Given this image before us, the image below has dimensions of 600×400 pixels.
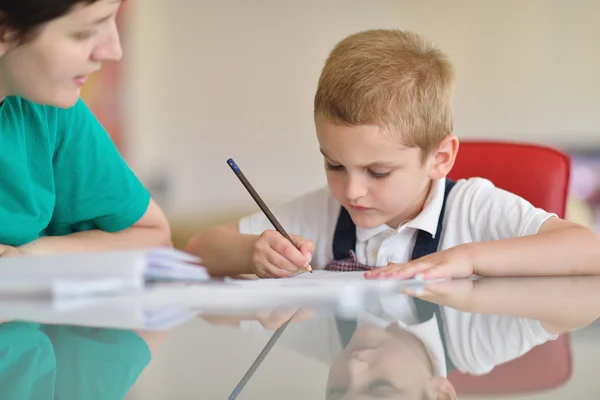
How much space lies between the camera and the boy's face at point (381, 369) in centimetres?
40

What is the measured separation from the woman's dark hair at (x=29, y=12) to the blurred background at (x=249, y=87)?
3.28m

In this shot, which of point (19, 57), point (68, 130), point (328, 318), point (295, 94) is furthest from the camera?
point (295, 94)

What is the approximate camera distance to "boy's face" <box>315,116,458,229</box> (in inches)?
45.1

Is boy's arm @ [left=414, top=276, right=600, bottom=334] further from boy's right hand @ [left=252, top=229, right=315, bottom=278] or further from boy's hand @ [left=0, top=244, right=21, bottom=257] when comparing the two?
boy's hand @ [left=0, top=244, right=21, bottom=257]

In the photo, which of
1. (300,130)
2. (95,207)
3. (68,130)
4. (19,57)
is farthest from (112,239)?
(300,130)

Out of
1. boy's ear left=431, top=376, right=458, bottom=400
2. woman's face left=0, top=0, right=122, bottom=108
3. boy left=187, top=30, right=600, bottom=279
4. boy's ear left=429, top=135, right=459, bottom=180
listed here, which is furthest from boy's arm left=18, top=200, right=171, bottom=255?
boy's ear left=431, top=376, right=458, bottom=400

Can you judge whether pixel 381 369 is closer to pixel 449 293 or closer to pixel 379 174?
pixel 449 293

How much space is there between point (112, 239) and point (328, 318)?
2.19ft

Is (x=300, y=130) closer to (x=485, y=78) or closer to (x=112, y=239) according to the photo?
(x=485, y=78)

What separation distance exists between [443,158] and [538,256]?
0.28 metres

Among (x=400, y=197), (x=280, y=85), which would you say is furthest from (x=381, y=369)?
A: (x=280, y=85)

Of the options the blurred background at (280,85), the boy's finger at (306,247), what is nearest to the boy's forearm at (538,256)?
the boy's finger at (306,247)

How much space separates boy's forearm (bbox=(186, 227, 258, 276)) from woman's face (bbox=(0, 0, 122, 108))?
0.42 metres

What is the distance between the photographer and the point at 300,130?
171 inches
